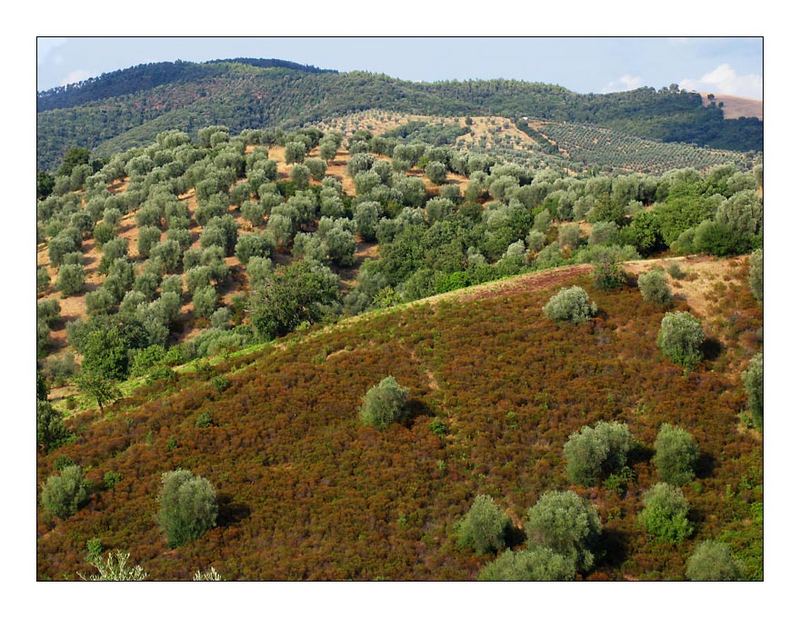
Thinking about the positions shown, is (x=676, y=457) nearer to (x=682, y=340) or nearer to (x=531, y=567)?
(x=682, y=340)

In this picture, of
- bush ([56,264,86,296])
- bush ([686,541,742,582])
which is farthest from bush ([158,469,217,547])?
bush ([56,264,86,296])

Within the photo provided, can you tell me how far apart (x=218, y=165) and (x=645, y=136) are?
14284 centimetres

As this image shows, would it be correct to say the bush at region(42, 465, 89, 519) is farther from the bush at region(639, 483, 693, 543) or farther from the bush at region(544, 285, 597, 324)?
the bush at region(544, 285, 597, 324)

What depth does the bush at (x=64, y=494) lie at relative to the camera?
26734 mm

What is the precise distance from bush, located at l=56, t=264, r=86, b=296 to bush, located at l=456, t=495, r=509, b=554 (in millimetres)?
54415

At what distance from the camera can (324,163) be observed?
93125 millimetres

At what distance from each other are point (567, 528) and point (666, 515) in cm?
453

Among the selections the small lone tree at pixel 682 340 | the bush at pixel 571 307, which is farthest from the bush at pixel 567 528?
the bush at pixel 571 307

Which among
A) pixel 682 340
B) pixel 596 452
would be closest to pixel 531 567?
pixel 596 452

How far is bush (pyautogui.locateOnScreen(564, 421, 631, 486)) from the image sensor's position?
2712 centimetres

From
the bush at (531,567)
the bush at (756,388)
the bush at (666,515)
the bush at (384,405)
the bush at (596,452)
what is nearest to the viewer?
the bush at (531,567)

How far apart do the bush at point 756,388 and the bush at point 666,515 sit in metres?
5.98

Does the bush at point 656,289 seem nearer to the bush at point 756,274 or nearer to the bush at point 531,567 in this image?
the bush at point 756,274

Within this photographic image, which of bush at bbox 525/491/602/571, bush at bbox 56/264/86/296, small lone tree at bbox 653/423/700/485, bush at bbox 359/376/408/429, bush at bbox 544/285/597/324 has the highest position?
bush at bbox 544/285/597/324
